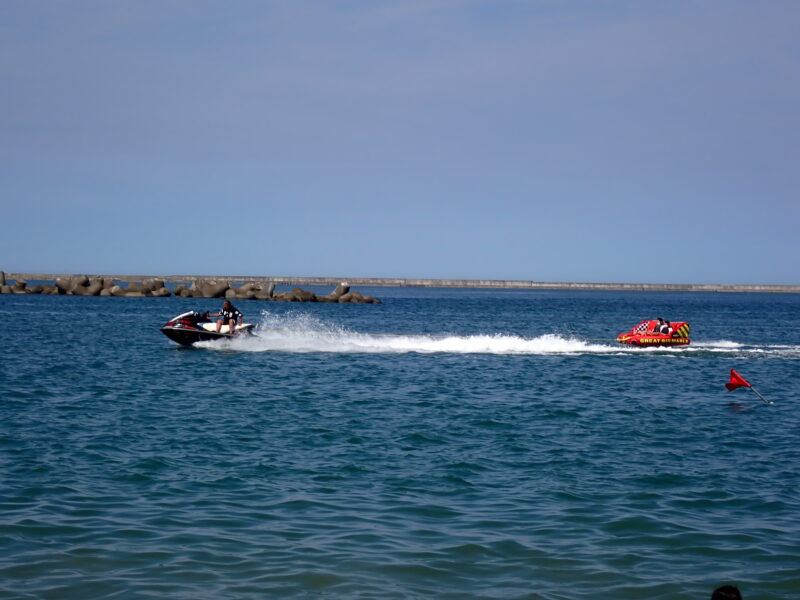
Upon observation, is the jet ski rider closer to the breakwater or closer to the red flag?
the red flag

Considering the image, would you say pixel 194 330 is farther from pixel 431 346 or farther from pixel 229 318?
pixel 431 346

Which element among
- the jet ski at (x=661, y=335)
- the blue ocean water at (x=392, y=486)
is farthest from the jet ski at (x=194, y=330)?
the jet ski at (x=661, y=335)

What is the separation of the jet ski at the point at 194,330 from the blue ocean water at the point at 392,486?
23.1 feet

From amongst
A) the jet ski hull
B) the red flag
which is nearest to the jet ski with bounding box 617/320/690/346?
the red flag

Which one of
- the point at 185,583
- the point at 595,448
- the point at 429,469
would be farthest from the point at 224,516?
the point at 595,448

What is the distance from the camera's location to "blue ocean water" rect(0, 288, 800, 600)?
966 centimetres

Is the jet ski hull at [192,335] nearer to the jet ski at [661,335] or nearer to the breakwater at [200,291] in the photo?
the jet ski at [661,335]

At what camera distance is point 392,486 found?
44.1ft

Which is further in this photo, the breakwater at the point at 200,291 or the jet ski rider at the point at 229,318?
the breakwater at the point at 200,291

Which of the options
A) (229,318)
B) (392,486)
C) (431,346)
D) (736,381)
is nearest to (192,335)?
(229,318)

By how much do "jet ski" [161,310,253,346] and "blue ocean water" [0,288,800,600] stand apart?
7.04 meters

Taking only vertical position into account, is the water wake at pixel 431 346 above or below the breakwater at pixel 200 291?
below

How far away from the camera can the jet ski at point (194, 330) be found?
36.4m

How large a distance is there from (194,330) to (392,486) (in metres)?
24.6
